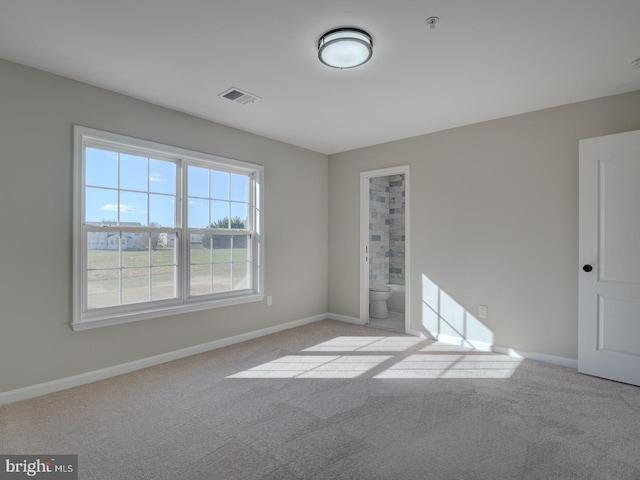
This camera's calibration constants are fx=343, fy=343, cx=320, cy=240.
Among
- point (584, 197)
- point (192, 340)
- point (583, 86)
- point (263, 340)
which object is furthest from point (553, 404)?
point (192, 340)

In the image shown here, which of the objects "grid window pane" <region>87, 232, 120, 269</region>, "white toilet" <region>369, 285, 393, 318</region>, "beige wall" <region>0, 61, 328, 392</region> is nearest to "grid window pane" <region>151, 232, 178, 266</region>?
"grid window pane" <region>87, 232, 120, 269</region>

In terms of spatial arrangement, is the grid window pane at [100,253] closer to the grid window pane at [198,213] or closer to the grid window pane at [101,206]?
the grid window pane at [101,206]

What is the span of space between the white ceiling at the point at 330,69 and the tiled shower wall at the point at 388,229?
8.52 feet

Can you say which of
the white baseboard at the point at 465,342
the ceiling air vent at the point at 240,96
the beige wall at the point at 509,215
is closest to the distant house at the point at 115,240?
the ceiling air vent at the point at 240,96

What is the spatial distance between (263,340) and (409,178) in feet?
9.10

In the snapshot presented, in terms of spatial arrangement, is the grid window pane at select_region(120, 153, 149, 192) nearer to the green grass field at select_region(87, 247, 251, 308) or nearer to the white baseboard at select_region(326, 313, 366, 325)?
the green grass field at select_region(87, 247, 251, 308)

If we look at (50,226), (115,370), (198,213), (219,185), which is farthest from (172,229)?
(115,370)

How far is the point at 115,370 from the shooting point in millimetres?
3107

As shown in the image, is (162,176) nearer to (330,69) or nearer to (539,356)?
(330,69)

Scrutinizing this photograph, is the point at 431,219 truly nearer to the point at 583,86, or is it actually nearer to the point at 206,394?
the point at 583,86

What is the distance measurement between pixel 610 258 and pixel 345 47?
288 cm

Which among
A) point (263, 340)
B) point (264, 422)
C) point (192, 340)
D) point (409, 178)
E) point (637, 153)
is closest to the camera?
point (264, 422)

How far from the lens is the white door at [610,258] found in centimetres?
291

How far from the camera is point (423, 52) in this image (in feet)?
8.02
